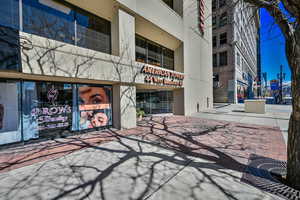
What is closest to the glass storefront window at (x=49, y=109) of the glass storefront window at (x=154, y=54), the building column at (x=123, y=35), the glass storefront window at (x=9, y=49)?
the glass storefront window at (x=9, y=49)

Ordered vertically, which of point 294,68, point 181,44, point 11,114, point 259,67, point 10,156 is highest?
point 259,67

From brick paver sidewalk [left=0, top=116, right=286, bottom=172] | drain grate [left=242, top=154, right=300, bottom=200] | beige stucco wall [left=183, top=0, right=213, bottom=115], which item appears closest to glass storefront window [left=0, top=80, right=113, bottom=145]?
brick paver sidewalk [left=0, top=116, right=286, bottom=172]

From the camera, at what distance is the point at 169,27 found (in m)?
10.6

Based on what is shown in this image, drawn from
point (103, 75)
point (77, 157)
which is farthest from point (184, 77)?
point (77, 157)

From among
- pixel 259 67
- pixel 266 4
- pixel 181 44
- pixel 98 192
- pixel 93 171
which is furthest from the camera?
pixel 259 67

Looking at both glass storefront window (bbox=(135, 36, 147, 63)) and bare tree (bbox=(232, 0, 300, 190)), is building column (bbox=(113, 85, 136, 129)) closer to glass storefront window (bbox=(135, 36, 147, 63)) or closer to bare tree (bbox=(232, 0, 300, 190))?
glass storefront window (bbox=(135, 36, 147, 63))

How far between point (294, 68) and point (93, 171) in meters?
5.10

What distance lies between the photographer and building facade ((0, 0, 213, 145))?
489 cm

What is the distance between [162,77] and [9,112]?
8.71 m

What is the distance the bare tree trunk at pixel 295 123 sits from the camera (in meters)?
2.60

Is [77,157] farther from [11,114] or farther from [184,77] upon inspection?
[184,77]

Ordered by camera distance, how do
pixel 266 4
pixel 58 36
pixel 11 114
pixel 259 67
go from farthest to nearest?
1. pixel 259 67
2. pixel 58 36
3. pixel 11 114
4. pixel 266 4

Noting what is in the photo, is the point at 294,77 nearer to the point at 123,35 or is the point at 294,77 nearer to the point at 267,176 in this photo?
the point at 267,176

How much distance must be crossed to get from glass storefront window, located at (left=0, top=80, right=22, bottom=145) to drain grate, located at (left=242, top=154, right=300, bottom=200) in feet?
25.7
